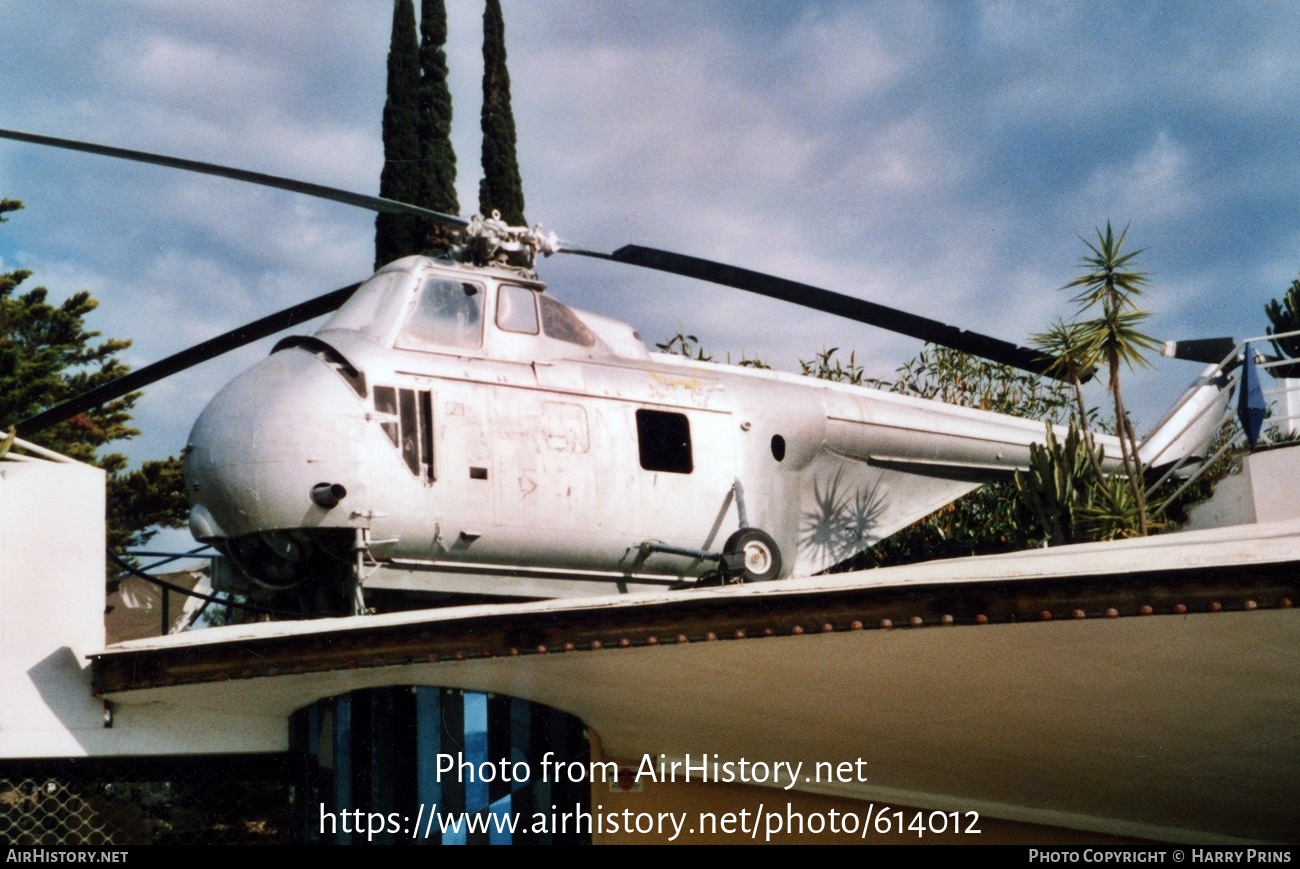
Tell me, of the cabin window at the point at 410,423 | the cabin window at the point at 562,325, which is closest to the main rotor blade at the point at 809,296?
the cabin window at the point at 562,325

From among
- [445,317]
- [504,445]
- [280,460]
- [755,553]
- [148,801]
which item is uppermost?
[445,317]

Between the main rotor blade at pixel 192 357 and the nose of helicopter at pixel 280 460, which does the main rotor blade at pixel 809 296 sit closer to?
the main rotor blade at pixel 192 357

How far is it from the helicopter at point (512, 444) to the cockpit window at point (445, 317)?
20mm

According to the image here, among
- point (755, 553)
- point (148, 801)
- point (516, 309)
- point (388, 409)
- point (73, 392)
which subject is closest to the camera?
point (148, 801)

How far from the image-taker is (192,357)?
39.0 ft

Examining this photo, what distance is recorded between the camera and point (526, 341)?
35.8ft

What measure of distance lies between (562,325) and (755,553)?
2.76 metres

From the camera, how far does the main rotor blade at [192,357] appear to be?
11.3 metres

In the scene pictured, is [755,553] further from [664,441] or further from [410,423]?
[410,423]

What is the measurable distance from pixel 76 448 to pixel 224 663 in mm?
17511

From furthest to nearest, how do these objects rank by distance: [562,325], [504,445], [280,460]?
[562,325] < [504,445] < [280,460]

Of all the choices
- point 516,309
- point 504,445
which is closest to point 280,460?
point 504,445

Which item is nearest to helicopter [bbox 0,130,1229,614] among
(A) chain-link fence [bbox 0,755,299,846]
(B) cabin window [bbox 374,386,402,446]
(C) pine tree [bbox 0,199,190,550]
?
(B) cabin window [bbox 374,386,402,446]

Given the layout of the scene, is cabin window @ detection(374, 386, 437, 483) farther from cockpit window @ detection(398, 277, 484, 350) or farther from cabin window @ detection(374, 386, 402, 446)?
cockpit window @ detection(398, 277, 484, 350)
